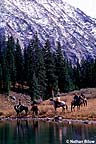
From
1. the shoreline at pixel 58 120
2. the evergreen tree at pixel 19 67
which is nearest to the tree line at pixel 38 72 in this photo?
the evergreen tree at pixel 19 67

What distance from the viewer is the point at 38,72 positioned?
132750mm

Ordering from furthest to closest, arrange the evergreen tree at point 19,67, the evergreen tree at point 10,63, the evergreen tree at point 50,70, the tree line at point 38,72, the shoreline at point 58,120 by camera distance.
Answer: the evergreen tree at point 19,67 → the evergreen tree at point 10,63 → the tree line at point 38,72 → the evergreen tree at point 50,70 → the shoreline at point 58,120

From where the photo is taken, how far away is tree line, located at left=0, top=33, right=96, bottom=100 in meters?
128

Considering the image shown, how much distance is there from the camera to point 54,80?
126 metres

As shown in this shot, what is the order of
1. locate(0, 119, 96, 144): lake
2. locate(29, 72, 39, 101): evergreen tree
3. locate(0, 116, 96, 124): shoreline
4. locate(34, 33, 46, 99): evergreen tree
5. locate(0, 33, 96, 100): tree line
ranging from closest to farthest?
locate(0, 119, 96, 144): lake < locate(0, 116, 96, 124): shoreline < locate(0, 33, 96, 100): tree line < locate(29, 72, 39, 101): evergreen tree < locate(34, 33, 46, 99): evergreen tree

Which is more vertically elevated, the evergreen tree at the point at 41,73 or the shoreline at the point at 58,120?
the shoreline at the point at 58,120

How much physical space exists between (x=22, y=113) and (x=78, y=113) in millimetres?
11677

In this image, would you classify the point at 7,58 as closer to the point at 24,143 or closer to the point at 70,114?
the point at 70,114

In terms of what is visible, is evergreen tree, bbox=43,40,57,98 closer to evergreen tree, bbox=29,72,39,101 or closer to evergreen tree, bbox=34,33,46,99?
evergreen tree, bbox=34,33,46,99

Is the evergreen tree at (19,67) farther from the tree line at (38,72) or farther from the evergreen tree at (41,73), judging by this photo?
the evergreen tree at (41,73)

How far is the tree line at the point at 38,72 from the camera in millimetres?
128375

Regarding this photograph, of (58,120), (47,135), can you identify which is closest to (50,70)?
(58,120)

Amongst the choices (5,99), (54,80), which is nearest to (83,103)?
(54,80)

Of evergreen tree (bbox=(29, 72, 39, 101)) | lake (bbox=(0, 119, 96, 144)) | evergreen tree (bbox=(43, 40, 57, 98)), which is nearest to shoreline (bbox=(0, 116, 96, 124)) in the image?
lake (bbox=(0, 119, 96, 144))
